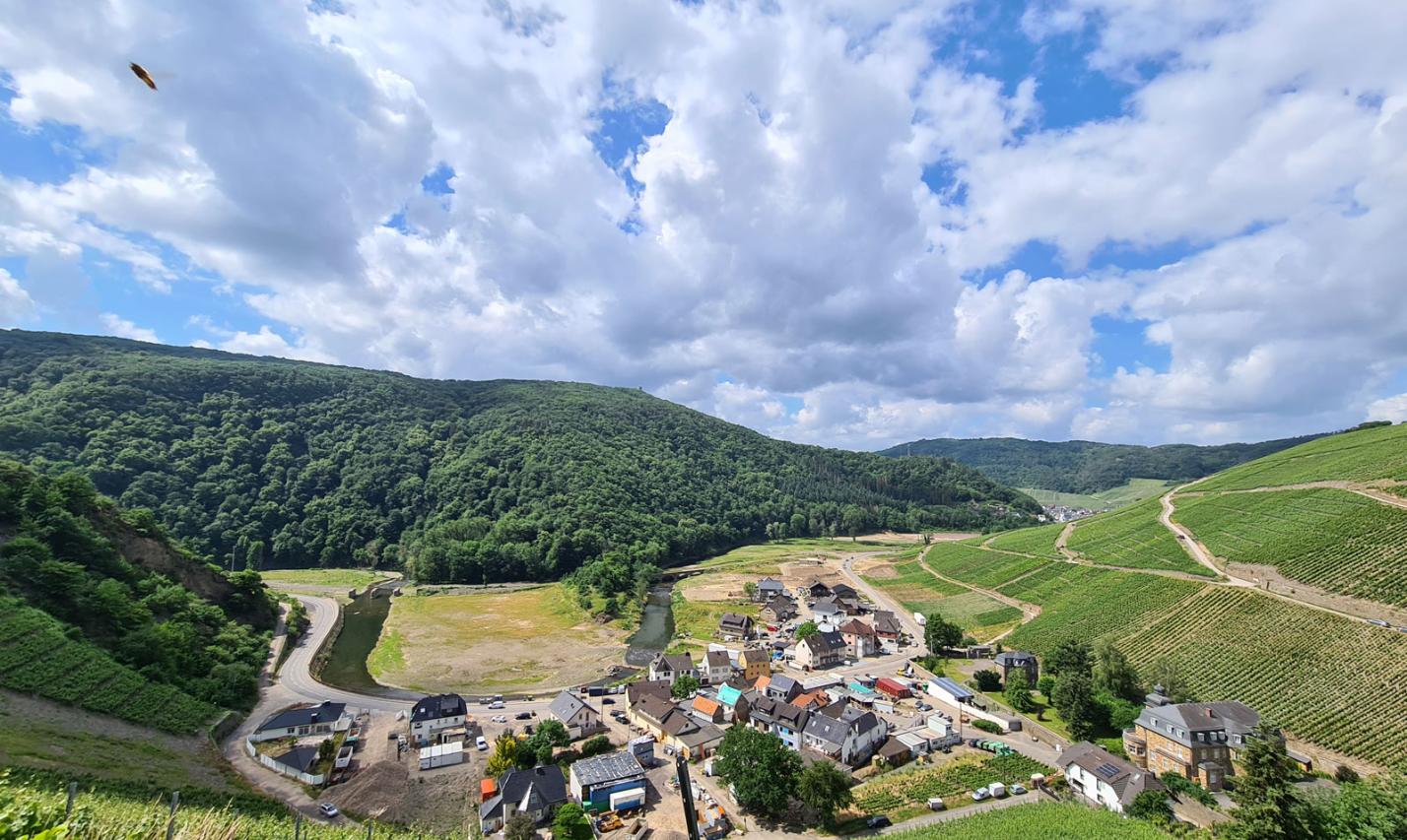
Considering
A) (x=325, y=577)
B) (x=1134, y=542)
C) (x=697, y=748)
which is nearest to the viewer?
(x=697, y=748)

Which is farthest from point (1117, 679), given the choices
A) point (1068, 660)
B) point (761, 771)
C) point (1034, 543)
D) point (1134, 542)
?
point (1034, 543)

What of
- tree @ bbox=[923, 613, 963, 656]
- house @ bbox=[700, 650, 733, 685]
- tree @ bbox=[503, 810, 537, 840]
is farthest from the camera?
tree @ bbox=[923, 613, 963, 656]

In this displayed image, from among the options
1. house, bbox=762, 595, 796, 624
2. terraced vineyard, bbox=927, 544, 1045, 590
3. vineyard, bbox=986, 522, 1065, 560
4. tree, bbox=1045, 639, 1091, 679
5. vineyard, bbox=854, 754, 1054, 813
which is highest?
vineyard, bbox=986, 522, 1065, 560

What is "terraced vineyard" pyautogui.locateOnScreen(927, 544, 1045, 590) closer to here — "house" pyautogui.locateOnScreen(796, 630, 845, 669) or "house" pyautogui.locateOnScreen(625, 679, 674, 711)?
"house" pyautogui.locateOnScreen(796, 630, 845, 669)

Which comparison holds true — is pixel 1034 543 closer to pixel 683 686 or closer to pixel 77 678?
pixel 683 686

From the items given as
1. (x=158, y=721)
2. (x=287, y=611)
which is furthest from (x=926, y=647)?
(x=287, y=611)

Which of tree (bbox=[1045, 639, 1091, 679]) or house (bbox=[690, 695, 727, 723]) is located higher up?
tree (bbox=[1045, 639, 1091, 679])

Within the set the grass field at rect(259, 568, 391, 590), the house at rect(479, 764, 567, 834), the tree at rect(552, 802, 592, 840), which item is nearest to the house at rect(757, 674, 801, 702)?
the house at rect(479, 764, 567, 834)
